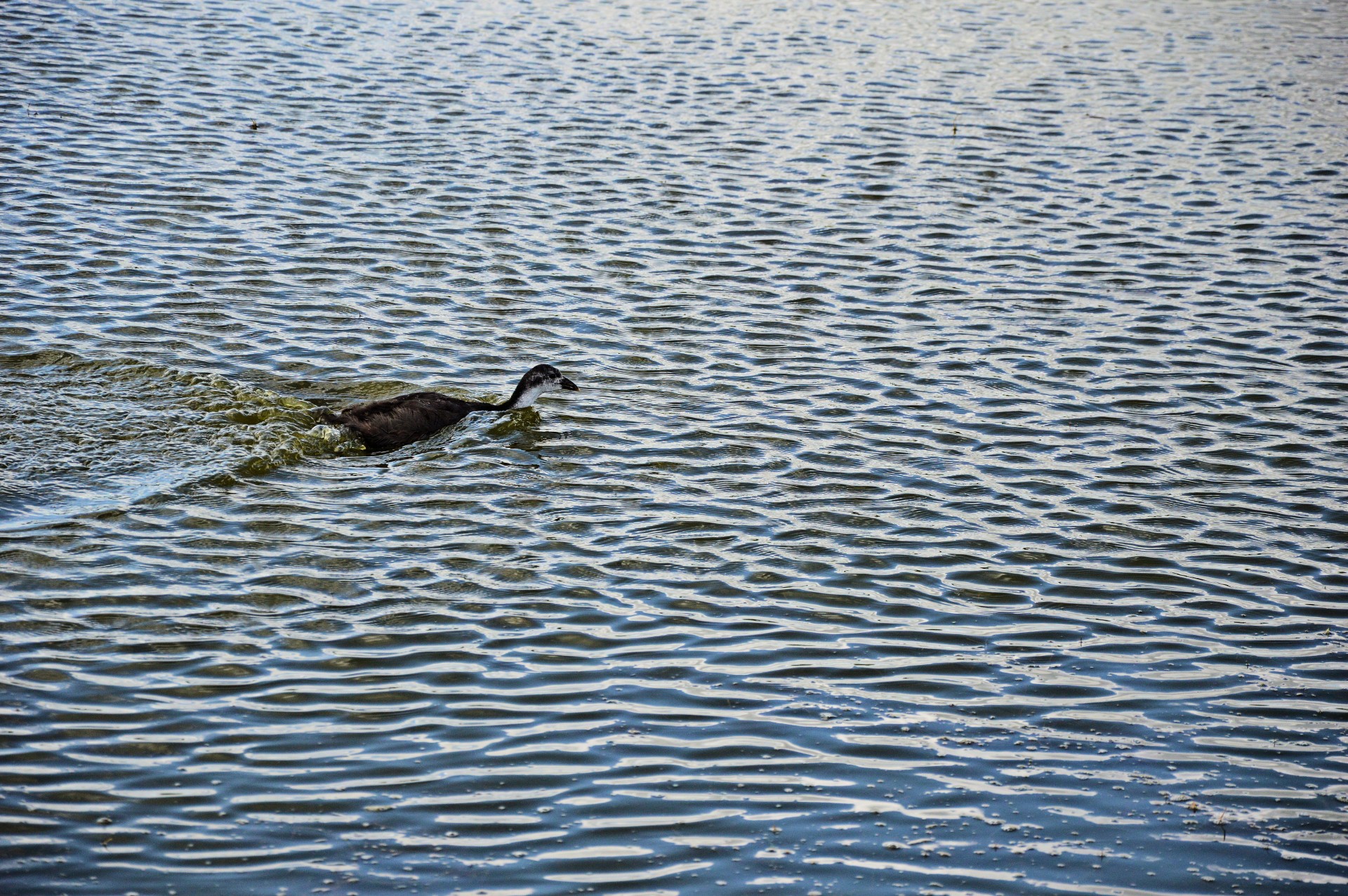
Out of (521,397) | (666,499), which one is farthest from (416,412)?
(666,499)

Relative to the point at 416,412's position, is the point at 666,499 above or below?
below

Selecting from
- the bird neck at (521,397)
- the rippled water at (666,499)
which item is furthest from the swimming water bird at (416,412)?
the rippled water at (666,499)

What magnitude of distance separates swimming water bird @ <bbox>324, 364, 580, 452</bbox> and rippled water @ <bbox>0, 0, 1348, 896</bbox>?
0.52 feet

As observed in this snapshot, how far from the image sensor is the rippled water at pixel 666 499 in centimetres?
695

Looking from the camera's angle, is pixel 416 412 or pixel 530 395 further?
pixel 530 395

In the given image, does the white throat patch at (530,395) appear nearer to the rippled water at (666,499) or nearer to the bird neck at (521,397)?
the bird neck at (521,397)

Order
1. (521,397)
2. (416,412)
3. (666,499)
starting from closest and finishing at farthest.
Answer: (666,499) → (416,412) → (521,397)

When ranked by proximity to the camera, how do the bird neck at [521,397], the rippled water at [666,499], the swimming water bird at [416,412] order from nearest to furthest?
1. the rippled water at [666,499]
2. the swimming water bird at [416,412]
3. the bird neck at [521,397]

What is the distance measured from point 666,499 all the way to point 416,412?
6.75 feet

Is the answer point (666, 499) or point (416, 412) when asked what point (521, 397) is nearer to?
point (416, 412)

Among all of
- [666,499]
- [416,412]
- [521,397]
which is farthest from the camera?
[521,397]

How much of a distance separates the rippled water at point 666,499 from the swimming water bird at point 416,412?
157 mm

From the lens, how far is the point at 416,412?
10875mm

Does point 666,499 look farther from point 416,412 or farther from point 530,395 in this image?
point 416,412
